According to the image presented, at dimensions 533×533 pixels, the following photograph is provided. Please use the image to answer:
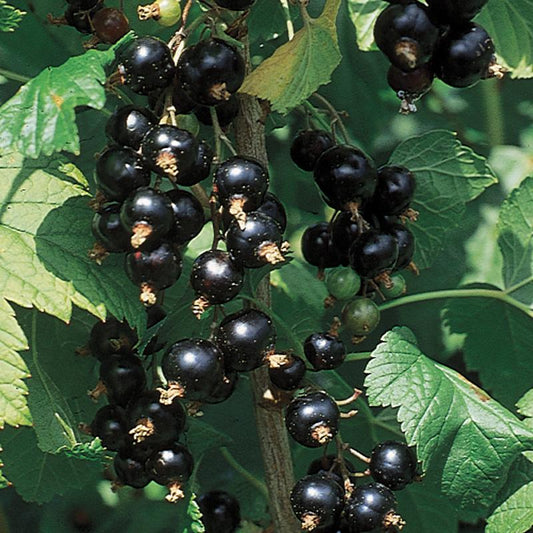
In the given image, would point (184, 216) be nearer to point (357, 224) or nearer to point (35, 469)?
point (357, 224)

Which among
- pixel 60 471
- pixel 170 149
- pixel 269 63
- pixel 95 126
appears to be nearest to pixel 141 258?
pixel 170 149

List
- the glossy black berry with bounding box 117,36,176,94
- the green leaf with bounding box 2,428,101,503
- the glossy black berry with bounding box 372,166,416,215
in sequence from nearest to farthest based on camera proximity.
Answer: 1. the glossy black berry with bounding box 117,36,176,94
2. the glossy black berry with bounding box 372,166,416,215
3. the green leaf with bounding box 2,428,101,503

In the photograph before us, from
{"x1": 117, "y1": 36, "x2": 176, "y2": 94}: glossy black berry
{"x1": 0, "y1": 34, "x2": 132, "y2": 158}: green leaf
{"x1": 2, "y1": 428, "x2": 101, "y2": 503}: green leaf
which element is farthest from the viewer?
{"x1": 2, "y1": 428, "x2": 101, "y2": 503}: green leaf

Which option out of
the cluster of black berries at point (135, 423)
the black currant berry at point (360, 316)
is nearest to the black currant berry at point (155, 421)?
the cluster of black berries at point (135, 423)

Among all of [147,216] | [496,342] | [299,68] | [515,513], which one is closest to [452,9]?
[299,68]

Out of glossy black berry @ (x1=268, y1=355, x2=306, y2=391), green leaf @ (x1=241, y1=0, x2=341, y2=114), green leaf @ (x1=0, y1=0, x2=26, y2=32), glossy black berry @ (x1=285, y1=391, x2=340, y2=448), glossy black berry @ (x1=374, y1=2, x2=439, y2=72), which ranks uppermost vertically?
glossy black berry @ (x1=374, y1=2, x2=439, y2=72)

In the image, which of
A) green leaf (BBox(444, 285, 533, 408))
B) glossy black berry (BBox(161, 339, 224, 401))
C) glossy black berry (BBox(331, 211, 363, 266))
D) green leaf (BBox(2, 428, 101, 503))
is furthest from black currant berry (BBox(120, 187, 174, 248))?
green leaf (BBox(444, 285, 533, 408))

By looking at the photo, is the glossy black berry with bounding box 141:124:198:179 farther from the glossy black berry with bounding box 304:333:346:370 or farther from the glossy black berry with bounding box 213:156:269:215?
the glossy black berry with bounding box 304:333:346:370

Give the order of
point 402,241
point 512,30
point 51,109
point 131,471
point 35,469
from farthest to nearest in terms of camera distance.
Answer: point 512,30 < point 35,469 < point 402,241 < point 131,471 < point 51,109

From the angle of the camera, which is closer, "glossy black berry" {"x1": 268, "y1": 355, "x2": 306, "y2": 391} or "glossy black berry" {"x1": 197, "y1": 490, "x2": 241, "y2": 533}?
"glossy black berry" {"x1": 268, "y1": 355, "x2": 306, "y2": 391}
